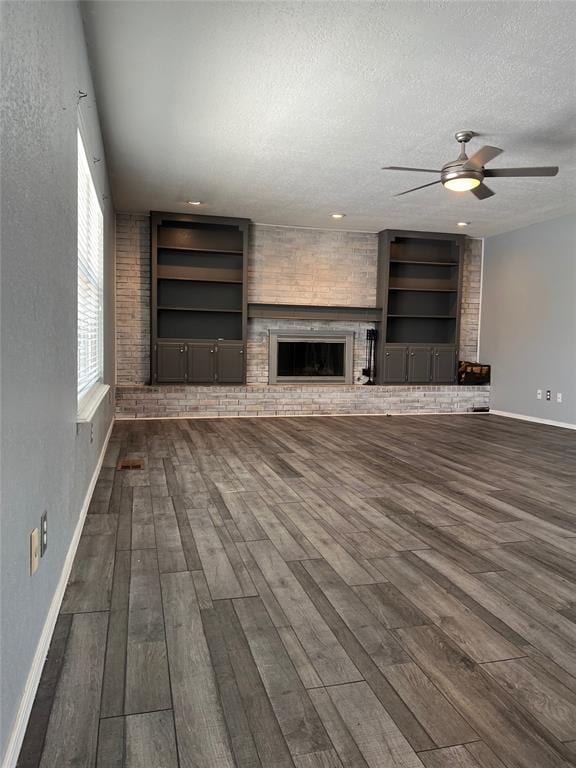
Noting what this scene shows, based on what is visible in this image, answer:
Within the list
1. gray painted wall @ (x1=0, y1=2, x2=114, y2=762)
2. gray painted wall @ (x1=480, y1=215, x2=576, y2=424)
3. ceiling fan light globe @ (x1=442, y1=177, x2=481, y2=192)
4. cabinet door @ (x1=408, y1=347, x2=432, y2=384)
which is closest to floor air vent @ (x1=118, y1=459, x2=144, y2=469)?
gray painted wall @ (x1=0, y1=2, x2=114, y2=762)

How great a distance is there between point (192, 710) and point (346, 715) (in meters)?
0.42

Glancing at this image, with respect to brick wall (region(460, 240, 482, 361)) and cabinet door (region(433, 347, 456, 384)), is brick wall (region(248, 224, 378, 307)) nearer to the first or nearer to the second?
cabinet door (region(433, 347, 456, 384))

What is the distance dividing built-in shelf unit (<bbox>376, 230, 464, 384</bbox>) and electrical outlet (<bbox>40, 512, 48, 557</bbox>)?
6.89 metres

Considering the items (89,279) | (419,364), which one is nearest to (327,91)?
(89,279)

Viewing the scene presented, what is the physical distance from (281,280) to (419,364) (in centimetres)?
242

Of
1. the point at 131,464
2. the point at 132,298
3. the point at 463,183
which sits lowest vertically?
the point at 131,464

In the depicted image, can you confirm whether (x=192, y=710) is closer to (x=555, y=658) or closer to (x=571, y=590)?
(x=555, y=658)

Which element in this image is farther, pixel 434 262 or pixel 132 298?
pixel 434 262

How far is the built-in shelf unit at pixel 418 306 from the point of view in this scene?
329 inches

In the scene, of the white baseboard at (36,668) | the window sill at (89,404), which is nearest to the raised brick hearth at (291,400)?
the window sill at (89,404)

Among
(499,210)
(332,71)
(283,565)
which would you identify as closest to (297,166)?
(332,71)

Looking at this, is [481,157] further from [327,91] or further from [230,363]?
[230,363]

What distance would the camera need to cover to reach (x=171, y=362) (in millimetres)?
7621

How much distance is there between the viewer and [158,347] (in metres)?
7.56
